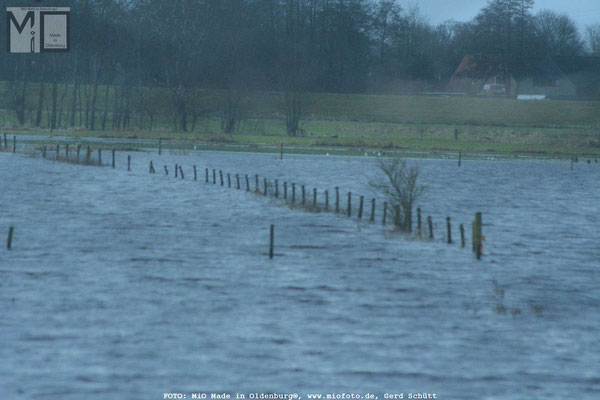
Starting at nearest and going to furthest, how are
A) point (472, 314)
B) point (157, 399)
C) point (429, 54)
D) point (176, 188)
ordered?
point (157, 399), point (472, 314), point (176, 188), point (429, 54)

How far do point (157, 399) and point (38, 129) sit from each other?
251 ft

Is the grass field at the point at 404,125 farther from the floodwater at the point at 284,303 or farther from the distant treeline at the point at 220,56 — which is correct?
the floodwater at the point at 284,303

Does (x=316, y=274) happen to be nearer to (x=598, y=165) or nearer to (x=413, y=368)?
(x=413, y=368)

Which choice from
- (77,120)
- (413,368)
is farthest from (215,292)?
(77,120)

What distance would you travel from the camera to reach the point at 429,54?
404ft

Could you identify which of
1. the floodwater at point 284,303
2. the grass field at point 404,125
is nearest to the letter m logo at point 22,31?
the floodwater at point 284,303

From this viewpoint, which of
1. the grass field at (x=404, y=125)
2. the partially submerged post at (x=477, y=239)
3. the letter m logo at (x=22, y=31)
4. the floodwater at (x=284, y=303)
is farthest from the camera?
the grass field at (x=404, y=125)

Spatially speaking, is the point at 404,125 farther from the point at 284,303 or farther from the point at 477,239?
the point at 284,303

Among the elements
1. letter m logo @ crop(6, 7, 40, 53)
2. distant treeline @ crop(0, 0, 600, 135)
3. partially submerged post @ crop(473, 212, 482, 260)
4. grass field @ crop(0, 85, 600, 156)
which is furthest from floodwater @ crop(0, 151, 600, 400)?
distant treeline @ crop(0, 0, 600, 135)

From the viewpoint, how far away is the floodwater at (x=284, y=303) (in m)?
15.8

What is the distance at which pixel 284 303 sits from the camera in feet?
71.7

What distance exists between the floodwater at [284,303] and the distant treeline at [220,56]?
4345cm

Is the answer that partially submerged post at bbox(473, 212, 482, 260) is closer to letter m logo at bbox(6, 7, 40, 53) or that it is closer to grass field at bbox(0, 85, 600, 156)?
letter m logo at bbox(6, 7, 40, 53)

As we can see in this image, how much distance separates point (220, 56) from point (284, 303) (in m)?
68.3
